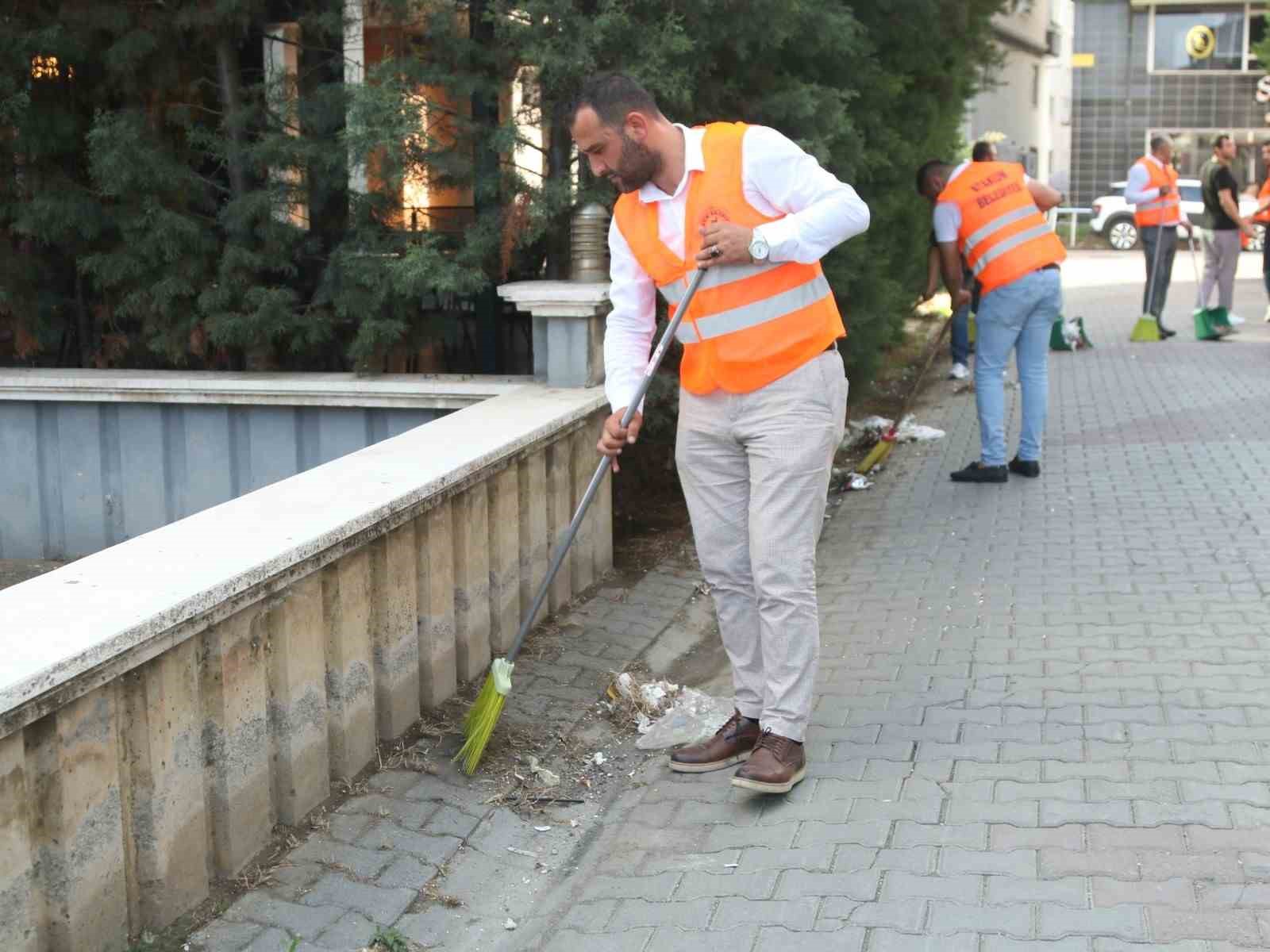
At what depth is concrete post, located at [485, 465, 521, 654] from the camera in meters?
5.63

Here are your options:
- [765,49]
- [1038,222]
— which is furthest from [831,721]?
[1038,222]

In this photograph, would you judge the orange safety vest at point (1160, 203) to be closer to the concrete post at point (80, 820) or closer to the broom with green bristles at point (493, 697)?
the broom with green bristles at point (493, 697)

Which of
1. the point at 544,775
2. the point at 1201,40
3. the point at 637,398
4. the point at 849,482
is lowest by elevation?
the point at 544,775

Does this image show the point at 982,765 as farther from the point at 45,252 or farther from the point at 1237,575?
the point at 45,252

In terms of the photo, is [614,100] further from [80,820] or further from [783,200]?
[80,820]

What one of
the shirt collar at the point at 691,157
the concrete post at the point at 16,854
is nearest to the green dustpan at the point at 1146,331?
the shirt collar at the point at 691,157

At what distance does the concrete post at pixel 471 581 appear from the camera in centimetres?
531

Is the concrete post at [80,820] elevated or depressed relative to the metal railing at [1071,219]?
depressed

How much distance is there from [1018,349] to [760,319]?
4.90 meters

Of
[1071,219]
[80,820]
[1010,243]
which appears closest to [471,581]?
[80,820]

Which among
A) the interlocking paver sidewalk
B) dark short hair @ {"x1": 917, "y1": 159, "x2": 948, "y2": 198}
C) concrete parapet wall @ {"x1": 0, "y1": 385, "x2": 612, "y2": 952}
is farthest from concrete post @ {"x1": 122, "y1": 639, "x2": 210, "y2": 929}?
dark short hair @ {"x1": 917, "y1": 159, "x2": 948, "y2": 198}

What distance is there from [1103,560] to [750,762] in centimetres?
314

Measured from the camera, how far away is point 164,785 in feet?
11.8

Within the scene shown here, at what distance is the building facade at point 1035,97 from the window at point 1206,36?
2.48 meters
